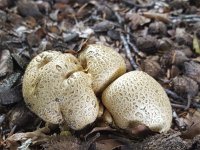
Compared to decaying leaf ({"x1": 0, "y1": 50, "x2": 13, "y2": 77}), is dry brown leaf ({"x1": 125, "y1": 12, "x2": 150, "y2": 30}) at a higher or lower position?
lower

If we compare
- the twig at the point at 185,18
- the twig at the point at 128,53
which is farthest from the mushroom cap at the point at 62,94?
the twig at the point at 185,18

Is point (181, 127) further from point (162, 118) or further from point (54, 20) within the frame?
point (54, 20)

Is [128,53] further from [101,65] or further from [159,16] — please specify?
[101,65]

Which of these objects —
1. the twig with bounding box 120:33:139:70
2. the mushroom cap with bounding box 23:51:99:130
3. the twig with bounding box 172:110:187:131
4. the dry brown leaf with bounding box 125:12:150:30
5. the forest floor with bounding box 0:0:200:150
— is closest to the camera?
the mushroom cap with bounding box 23:51:99:130

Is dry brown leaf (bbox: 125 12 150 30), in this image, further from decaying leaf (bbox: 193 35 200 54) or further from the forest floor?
decaying leaf (bbox: 193 35 200 54)

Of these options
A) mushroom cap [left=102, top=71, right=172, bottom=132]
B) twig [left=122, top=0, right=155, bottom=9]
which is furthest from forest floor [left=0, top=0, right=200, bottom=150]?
mushroom cap [left=102, top=71, right=172, bottom=132]
